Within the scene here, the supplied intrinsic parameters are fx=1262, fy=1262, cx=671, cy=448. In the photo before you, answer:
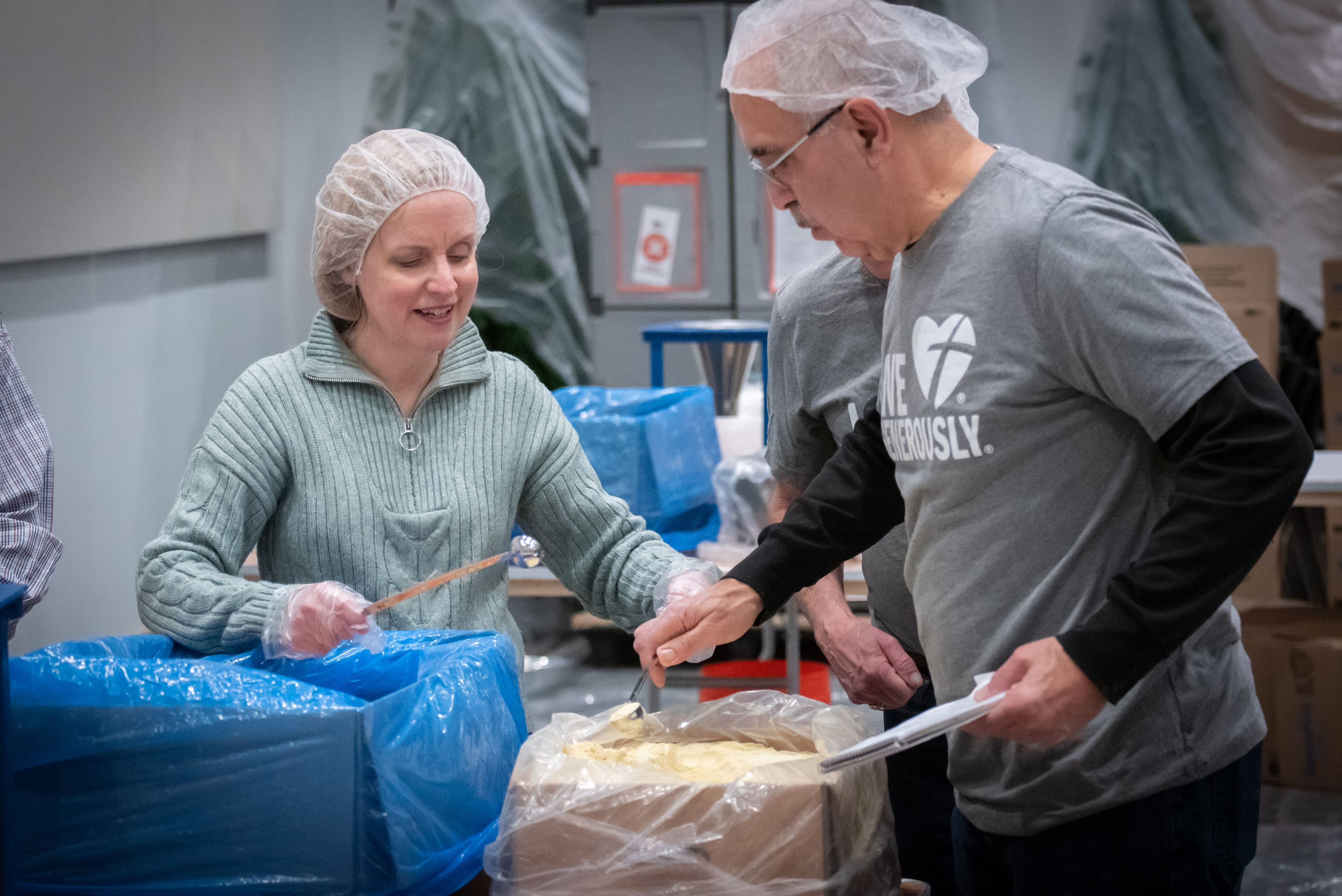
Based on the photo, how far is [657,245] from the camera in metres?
5.68

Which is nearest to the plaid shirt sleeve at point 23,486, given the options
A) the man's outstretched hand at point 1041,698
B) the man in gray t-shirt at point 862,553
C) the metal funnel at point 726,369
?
the man in gray t-shirt at point 862,553

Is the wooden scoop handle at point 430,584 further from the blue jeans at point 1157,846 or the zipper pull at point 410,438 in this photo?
the blue jeans at point 1157,846

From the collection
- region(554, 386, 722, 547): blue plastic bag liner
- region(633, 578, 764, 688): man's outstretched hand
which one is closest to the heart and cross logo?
region(633, 578, 764, 688): man's outstretched hand

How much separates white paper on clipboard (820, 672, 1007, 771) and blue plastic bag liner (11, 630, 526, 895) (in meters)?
0.40

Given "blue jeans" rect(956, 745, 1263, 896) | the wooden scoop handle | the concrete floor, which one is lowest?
the concrete floor

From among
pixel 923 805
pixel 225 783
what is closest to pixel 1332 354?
pixel 923 805

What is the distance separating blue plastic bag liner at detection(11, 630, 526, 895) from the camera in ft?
3.61

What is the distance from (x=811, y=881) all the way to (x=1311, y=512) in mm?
3442

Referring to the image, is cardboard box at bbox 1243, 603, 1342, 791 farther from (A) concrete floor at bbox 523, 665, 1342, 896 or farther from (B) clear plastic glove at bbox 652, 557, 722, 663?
(B) clear plastic glove at bbox 652, 557, 722, 663

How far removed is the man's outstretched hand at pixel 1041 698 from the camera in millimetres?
941

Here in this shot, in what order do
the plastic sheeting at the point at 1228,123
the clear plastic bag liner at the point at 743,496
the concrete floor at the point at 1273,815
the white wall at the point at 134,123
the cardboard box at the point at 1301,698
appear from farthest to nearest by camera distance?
the plastic sheeting at the point at 1228,123 < the cardboard box at the point at 1301,698 < the clear plastic bag liner at the point at 743,496 < the white wall at the point at 134,123 < the concrete floor at the point at 1273,815

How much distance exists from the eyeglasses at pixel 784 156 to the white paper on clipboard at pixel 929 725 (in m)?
0.48

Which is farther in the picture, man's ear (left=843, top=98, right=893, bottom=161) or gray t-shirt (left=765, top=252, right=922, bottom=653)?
gray t-shirt (left=765, top=252, right=922, bottom=653)

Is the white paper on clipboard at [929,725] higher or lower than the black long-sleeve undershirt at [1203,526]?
lower
